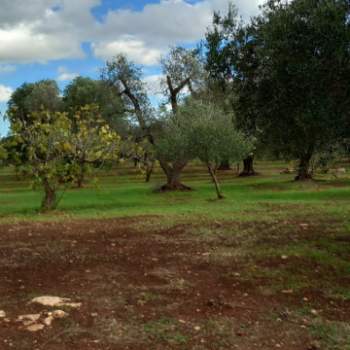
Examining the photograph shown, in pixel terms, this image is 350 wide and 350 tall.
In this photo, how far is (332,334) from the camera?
6.57m

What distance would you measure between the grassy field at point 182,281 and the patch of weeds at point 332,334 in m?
0.01

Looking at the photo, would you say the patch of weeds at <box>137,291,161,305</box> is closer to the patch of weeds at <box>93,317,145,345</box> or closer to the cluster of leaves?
the patch of weeds at <box>93,317,145,345</box>

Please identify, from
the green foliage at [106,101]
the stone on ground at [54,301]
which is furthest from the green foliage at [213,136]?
the stone on ground at [54,301]

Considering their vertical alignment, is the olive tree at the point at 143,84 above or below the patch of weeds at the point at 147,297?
above

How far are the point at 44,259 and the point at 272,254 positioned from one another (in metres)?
5.66

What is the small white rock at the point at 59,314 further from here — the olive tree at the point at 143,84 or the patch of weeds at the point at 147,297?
the olive tree at the point at 143,84

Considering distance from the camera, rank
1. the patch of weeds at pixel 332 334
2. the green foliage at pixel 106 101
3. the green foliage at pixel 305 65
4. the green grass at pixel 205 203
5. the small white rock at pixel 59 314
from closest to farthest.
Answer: the patch of weeds at pixel 332 334
the small white rock at pixel 59 314
the green foliage at pixel 305 65
the green grass at pixel 205 203
the green foliage at pixel 106 101

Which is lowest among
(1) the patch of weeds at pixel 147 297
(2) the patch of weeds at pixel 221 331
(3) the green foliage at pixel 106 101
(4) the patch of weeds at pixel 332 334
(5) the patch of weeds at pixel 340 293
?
(5) the patch of weeds at pixel 340 293

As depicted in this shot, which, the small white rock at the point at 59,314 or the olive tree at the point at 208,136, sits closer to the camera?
the small white rock at the point at 59,314

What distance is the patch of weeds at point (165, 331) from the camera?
6.31 m

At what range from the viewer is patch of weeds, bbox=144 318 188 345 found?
631cm

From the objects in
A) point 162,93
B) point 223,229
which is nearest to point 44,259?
point 223,229

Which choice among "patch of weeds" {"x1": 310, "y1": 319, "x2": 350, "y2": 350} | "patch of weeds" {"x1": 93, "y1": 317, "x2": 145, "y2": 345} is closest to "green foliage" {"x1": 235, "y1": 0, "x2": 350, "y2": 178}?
"patch of weeds" {"x1": 310, "y1": 319, "x2": 350, "y2": 350}

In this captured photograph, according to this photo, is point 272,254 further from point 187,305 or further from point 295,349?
point 295,349
